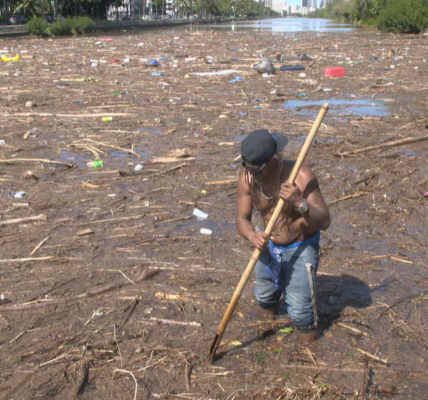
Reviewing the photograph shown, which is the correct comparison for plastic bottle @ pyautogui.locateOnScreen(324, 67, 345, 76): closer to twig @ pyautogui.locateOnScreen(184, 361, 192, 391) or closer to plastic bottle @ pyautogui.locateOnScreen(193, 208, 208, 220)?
plastic bottle @ pyautogui.locateOnScreen(193, 208, 208, 220)

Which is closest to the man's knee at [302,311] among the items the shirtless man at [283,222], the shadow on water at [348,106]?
the shirtless man at [283,222]

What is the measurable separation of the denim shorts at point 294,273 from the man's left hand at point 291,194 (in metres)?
0.43

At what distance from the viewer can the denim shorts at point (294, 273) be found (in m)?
3.08

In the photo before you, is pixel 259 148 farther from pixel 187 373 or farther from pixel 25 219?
pixel 25 219

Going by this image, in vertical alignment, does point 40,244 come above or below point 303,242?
below

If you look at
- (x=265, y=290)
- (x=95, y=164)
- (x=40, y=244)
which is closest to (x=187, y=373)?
(x=265, y=290)

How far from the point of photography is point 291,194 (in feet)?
8.87

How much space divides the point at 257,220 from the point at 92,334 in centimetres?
221

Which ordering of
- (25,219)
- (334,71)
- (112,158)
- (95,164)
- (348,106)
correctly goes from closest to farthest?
(25,219) < (95,164) < (112,158) < (348,106) < (334,71)

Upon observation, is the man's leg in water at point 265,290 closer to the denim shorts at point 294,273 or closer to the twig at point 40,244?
the denim shorts at point 294,273

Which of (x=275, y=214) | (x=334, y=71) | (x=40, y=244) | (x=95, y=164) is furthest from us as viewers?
(x=334, y=71)

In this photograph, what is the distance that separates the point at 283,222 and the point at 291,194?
15.5 inches

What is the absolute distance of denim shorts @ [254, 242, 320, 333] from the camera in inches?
121

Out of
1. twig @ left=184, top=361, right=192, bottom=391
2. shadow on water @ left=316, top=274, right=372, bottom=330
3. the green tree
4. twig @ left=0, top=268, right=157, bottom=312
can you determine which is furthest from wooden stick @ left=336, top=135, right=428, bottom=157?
the green tree
